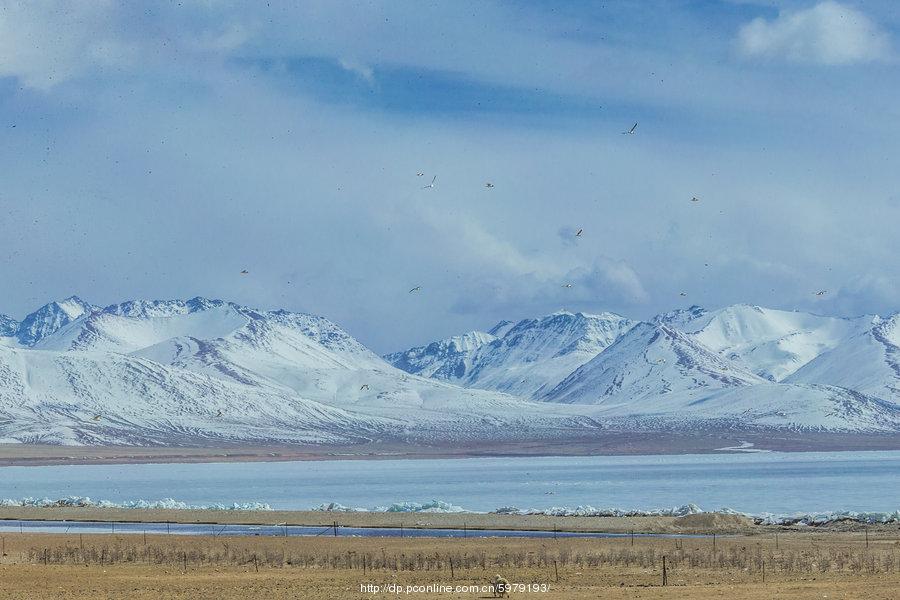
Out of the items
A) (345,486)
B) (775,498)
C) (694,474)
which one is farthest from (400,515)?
(694,474)

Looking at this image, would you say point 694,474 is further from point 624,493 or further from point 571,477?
point 624,493

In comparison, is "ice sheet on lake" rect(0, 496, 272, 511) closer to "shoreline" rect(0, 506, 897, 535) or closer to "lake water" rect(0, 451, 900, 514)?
"shoreline" rect(0, 506, 897, 535)

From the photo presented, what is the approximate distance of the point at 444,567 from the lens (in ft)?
165

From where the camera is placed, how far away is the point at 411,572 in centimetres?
4862

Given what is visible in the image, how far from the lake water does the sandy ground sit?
28.9m

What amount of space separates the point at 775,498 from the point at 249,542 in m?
48.6

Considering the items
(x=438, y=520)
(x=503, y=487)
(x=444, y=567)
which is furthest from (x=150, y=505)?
(x=444, y=567)

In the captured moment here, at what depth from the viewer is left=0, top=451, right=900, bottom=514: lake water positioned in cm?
9900

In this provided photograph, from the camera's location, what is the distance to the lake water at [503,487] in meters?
99.0

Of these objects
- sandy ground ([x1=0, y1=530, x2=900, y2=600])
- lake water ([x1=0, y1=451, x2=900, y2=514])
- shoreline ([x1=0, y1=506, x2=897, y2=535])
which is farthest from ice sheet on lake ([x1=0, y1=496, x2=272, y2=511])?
sandy ground ([x1=0, y1=530, x2=900, y2=600])

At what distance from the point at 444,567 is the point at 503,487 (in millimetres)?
77025

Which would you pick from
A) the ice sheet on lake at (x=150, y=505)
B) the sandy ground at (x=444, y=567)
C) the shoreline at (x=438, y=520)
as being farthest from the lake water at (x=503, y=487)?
the sandy ground at (x=444, y=567)

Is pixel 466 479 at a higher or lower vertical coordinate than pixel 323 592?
Answer: higher

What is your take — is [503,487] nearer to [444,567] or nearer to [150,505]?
[150,505]
